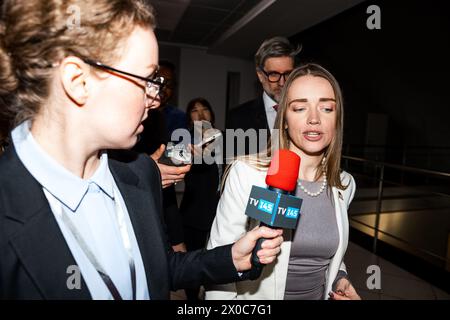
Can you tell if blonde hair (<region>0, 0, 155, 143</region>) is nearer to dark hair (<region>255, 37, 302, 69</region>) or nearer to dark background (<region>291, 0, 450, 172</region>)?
dark hair (<region>255, 37, 302, 69</region>)

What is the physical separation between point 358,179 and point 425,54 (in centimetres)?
330

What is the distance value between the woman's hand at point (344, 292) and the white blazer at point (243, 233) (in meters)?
0.07

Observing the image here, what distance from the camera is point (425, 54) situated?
22.2ft

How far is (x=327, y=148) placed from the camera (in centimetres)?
174

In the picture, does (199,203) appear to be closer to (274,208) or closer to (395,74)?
(274,208)

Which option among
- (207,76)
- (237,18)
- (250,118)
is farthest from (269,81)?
(207,76)

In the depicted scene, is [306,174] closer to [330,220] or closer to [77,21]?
[330,220]

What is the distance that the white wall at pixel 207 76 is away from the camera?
28.9 feet

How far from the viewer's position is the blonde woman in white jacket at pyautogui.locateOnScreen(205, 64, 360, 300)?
58.1 inches

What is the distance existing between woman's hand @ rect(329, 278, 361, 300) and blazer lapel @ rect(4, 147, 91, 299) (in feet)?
3.24

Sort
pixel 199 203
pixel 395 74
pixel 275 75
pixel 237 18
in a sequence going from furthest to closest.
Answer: pixel 395 74
pixel 237 18
pixel 199 203
pixel 275 75

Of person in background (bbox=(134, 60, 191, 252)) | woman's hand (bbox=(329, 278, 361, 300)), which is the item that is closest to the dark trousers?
person in background (bbox=(134, 60, 191, 252))

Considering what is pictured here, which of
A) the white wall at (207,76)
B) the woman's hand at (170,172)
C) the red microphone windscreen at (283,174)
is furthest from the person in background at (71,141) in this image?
the white wall at (207,76)

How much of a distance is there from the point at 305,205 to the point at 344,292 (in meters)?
0.41
